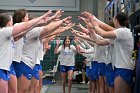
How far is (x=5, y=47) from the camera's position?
382 cm

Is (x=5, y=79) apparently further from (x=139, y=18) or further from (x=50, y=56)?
(x=50, y=56)

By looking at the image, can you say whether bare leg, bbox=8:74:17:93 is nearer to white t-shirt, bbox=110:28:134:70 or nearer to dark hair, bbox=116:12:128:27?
white t-shirt, bbox=110:28:134:70

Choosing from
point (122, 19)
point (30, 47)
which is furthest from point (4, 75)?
point (122, 19)

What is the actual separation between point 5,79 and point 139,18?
6.57ft

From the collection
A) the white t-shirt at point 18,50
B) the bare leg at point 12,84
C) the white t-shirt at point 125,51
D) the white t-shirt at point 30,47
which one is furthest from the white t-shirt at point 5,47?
the white t-shirt at point 125,51

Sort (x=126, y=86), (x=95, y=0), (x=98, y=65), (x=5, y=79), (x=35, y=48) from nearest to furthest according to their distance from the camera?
(x=5, y=79), (x=126, y=86), (x=35, y=48), (x=98, y=65), (x=95, y=0)

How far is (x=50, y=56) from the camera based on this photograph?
14.0 meters

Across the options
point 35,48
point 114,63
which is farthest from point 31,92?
point 114,63

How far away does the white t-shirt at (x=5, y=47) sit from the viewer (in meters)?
3.76

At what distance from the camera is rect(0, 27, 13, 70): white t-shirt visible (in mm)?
3756

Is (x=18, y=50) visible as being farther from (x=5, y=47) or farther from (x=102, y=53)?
(x=102, y=53)

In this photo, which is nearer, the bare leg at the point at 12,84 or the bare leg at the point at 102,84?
the bare leg at the point at 12,84

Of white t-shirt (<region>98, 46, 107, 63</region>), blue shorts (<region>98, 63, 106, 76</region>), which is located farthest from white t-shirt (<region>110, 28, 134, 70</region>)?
white t-shirt (<region>98, 46, 107, 63</region>)

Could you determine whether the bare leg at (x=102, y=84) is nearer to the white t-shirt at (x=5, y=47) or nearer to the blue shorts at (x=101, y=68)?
the blue shorts at (x=101, y=68)
